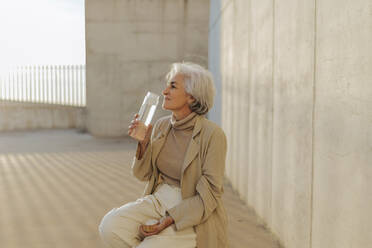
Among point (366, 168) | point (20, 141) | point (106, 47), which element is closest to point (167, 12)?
point (106, 47)

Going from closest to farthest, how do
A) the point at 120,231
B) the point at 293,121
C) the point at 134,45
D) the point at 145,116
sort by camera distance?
1. the point at 120,231
2. the point at 145,116
3. the point at 293,121
4. the point at 134,45

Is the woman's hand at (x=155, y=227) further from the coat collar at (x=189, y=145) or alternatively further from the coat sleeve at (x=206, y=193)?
the coat collar at (x=189, y=145)

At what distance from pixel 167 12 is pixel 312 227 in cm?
991

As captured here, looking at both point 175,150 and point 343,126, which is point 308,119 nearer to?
point 343,126

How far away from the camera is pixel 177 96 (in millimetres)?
2529

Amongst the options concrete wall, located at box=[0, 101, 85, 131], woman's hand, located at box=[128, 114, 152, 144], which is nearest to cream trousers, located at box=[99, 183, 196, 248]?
woman's hand, located at box=[128, 114, 152, 144]

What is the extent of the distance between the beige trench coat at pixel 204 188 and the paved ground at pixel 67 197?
4.34 feet

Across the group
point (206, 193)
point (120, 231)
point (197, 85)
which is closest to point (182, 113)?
point (197, 85)

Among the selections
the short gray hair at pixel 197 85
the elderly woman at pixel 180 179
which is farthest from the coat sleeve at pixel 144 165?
the short gray hair at pixel 197 85

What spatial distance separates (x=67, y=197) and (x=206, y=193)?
3.41 m

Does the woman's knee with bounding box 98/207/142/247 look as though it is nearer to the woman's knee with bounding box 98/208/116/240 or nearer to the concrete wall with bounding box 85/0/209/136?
the woman's knee with bounding box 98/208/116/240

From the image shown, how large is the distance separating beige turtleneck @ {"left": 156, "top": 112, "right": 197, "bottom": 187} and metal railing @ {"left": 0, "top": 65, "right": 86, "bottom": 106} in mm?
11984

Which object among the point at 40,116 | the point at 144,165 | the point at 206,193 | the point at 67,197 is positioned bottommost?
the point at 67,197

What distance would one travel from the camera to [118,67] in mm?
11781
